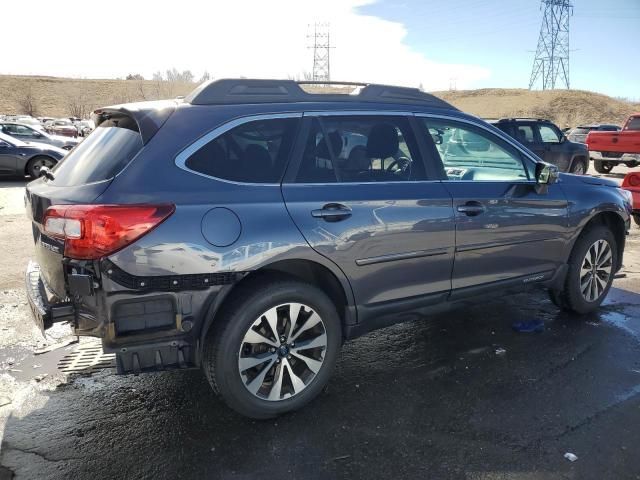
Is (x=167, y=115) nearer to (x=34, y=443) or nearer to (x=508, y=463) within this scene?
(x=34, y=443)

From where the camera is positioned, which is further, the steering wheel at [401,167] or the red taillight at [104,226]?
the steering wheel at [401,167]

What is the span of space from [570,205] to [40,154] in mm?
13435

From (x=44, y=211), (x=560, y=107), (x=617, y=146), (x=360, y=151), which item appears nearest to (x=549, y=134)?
(x=617, y=146)

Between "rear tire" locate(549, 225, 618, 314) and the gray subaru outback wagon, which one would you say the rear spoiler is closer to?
the gray subaru outback wagon

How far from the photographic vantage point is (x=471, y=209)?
3.76 metres

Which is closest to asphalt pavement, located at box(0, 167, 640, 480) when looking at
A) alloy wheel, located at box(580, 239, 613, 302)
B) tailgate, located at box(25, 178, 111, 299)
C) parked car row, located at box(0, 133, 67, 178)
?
alloy wheel, located at box(580, 239, 613, 302)

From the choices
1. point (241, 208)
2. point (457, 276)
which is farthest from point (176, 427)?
point (457, 276)

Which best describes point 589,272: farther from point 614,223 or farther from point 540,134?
point 540,134

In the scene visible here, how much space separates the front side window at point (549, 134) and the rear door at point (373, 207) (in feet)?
37.8

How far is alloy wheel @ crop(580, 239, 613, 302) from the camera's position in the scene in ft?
15.7

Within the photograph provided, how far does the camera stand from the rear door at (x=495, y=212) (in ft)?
12.4

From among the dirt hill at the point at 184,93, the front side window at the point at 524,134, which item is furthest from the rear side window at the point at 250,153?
the dirt hill at the point at 184,93

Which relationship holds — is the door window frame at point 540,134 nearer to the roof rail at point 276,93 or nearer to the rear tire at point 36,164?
the roof rail at point 276,93

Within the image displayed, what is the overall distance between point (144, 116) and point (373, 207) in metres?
1.44
